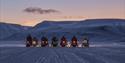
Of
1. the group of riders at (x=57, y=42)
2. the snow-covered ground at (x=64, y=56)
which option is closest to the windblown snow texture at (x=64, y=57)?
the snow-covered ground at (x=64, y=56)

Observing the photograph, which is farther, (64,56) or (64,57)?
(64,56)

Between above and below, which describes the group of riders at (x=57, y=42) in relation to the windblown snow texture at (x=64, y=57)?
below

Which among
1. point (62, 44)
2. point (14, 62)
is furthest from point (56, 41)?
point (14, 62)

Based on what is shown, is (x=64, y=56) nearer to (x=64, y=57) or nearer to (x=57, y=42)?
(x=64, y=57)

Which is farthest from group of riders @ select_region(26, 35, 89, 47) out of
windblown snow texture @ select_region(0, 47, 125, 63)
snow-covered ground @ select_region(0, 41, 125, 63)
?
windblown snow texture @ select_region(0, 47, 125, 63)

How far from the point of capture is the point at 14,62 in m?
22.0

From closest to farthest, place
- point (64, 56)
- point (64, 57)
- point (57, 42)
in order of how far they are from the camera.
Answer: point (64, 57), point (64, 56), point (57, 42)

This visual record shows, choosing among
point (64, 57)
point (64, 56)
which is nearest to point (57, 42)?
point (64, 56)

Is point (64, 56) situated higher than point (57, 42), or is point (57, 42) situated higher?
point (64, 56)

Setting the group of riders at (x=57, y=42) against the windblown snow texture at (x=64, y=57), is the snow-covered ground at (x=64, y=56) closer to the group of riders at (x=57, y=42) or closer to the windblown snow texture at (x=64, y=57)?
the windblown snow texture at (x=64, y=57)

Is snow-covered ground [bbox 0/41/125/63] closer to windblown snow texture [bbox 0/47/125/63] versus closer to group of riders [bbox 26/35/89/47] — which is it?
windblown snow texture [bbox 0/47/125/63]

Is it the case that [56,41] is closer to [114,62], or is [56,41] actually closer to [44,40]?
[44,40]

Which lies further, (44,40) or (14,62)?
(44,40)

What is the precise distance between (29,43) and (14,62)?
28292 mm
